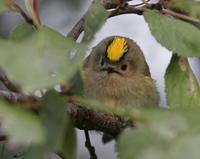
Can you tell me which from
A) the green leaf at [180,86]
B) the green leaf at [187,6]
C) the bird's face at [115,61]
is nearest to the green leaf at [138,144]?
the green leaf at [187,6]

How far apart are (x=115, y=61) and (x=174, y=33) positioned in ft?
4.57

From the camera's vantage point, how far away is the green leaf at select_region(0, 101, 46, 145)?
0.61 meters

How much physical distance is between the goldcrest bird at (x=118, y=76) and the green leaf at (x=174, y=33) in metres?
1.13

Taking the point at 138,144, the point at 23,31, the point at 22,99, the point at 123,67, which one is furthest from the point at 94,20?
the point at 123,67

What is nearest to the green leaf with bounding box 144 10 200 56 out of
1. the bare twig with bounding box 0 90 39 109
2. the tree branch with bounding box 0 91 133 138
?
the tree branch with bounding box 0 91 133 138

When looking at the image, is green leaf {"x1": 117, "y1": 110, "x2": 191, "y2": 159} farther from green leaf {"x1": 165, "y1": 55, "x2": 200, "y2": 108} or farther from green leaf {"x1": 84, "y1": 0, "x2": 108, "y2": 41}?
green leaf {"x1": 165, "y1": 55, "x2": 200, "y2": 108}

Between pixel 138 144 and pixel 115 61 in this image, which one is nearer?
pixel 138 144

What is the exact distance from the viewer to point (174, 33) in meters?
1.03

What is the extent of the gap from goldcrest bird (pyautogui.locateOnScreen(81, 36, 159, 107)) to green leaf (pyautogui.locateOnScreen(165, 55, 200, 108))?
3.00ft

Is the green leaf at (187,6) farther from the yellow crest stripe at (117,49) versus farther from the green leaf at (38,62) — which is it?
the yellow crest stripe at (117,49)

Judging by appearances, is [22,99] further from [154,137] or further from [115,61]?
[115,61]

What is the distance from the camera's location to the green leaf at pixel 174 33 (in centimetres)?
102

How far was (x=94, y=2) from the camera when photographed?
41.3 inches

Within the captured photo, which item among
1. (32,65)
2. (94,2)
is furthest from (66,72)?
(94,2)
